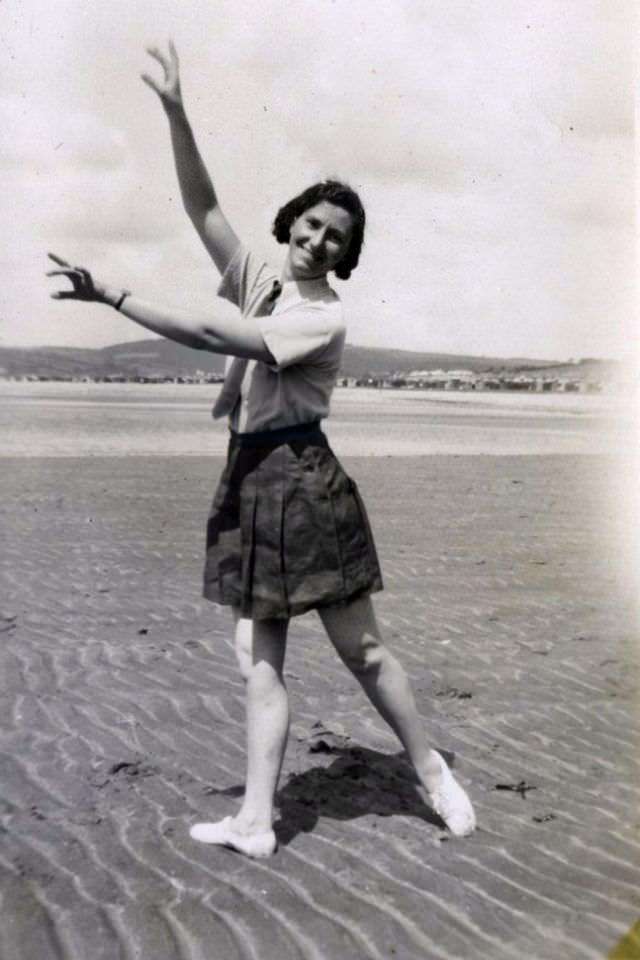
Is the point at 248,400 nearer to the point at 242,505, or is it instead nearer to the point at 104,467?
the point at 242,505

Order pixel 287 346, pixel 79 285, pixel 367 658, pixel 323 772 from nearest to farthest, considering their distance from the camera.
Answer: pixel 79 285, pixel 287 346, pixel 367 658, pixel 323 772

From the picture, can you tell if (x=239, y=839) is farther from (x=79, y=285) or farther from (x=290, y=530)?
(x=79, y=285)

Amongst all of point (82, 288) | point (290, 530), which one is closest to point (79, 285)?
point (82, 288)

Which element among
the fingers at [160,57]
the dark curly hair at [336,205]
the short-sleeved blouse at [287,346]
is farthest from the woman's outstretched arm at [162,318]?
the fingers at [160,57]

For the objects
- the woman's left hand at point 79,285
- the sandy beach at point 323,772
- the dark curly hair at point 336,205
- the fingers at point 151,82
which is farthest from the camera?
the dark curly hair at point 336,205

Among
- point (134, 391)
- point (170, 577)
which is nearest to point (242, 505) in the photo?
point (170, 577)

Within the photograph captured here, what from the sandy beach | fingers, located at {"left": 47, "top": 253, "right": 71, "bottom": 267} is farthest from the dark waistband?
the sandy beach

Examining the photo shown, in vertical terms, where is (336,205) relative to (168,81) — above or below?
below

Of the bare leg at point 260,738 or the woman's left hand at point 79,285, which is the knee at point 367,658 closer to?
the bare leg at point 260,738

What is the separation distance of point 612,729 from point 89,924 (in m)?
2.33

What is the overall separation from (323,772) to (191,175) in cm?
204

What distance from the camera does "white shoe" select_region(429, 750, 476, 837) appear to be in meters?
3.33

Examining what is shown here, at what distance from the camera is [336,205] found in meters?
3.16

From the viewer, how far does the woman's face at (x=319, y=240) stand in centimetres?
314
